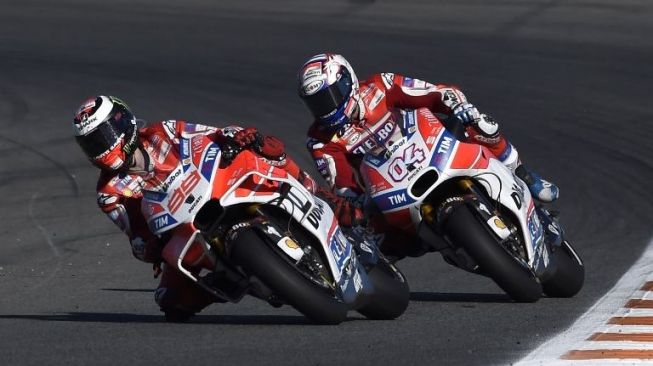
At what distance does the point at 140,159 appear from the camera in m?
8.45

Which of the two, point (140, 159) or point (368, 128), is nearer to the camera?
point (140, 159)

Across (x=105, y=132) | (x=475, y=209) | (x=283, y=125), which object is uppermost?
(x=105, y=132)

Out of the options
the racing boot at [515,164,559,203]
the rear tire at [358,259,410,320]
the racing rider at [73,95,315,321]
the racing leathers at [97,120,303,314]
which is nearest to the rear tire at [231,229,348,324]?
the rear tire at [358,259,410,320]

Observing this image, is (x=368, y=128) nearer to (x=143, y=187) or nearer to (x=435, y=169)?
(x=435, y=169)

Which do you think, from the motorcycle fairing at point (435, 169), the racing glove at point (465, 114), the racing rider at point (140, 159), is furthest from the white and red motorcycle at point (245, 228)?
the racing glove at point (465, 114)

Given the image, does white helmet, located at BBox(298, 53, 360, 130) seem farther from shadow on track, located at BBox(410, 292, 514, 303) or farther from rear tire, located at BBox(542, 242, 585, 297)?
rear tire, located at BBox(542, 242, 585, 297)

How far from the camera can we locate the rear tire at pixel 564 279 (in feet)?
28.9

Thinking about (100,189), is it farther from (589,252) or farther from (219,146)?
(589,252)

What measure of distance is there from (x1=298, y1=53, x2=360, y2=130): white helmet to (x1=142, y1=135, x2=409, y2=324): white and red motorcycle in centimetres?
85

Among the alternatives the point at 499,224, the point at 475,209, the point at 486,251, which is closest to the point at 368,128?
the point at 475,209

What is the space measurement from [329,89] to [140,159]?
3.94ft

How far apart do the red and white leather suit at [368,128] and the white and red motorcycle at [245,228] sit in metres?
0.93

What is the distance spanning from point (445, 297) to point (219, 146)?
1999 mm

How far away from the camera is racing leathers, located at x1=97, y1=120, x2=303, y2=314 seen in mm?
8258
